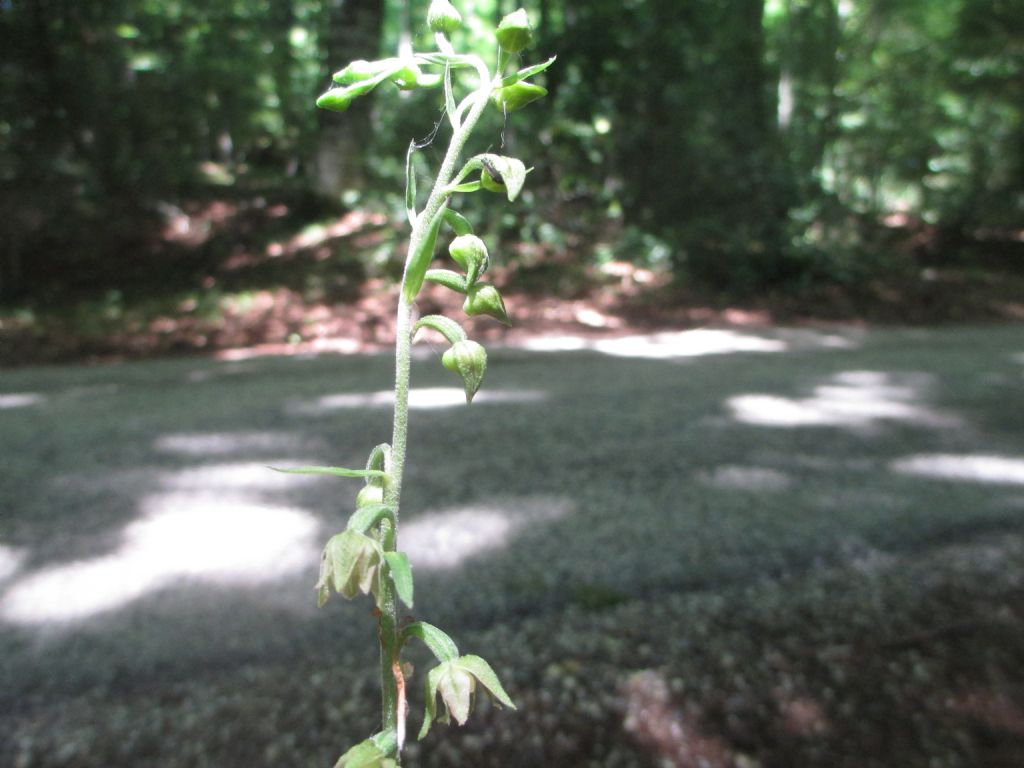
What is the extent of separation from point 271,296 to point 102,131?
3291 mm

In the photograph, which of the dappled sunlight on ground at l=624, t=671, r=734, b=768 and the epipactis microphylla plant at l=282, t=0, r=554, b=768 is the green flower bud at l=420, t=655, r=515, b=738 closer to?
the epipactis microphylla plant at l=282, t=0, r=554, b=768

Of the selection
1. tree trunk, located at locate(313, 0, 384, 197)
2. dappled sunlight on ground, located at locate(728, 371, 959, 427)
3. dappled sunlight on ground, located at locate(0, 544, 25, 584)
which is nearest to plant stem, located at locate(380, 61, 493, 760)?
dappled sunlight on ground, located at locate(0, 544, 25, 584)

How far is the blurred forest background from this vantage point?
8.80 metres

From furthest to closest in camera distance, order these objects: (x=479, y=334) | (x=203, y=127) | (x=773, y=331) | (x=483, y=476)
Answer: (x=203, y=127) → (x=773, y=331) → (x=479, y=334) → (x=483, y=476)

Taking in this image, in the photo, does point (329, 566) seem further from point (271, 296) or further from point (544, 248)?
point (544, 248)

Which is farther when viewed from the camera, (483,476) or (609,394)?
(609,394)

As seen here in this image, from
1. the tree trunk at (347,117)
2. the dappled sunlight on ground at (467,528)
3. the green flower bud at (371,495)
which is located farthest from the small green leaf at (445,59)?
the tree trunk at (347,117)

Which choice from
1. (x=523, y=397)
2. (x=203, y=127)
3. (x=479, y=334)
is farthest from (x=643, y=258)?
(x=203, y=127)

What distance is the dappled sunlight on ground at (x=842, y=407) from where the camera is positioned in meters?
4.59

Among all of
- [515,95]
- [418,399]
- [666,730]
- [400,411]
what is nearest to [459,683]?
[400,411]

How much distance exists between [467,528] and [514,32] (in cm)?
247

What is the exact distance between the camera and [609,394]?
5.27 metres

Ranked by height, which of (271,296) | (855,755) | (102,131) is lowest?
(271,296)

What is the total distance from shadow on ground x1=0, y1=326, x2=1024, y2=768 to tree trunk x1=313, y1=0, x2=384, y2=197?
658cm
